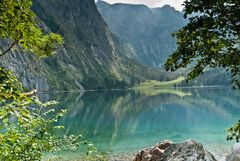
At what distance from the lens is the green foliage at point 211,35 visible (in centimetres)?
1190

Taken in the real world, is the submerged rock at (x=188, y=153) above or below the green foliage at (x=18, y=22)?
below

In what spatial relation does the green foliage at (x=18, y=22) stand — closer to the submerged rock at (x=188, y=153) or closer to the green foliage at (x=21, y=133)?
the green foliage at (x=21, y=133)

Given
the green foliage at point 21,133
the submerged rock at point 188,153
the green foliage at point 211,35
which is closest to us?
the green foliage at point 21,133

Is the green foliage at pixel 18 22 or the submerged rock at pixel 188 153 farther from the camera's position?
the submerged rock at pixel 188 153

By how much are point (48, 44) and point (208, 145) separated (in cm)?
4432

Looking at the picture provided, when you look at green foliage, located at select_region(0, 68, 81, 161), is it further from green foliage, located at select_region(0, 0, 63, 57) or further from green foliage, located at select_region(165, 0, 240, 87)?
green foliage, located at select_region(165, 0, 240, 87)

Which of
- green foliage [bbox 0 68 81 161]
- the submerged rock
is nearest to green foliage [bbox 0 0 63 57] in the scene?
green foliage [bbox 0 68 81 161]

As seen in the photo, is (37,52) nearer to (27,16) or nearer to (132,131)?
(27,16)

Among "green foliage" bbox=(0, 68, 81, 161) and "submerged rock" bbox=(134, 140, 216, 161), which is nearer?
"green foliage" bbox=(0, 68, 81, 161)

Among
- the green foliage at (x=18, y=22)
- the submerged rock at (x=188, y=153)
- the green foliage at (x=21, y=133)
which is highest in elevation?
the green foliage at (x=18, y=22)

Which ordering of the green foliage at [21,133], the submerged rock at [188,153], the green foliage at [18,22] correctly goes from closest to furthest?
the green foliage at [21,133] < the green foliage at [18,22] < the submerged rock at [188,153]

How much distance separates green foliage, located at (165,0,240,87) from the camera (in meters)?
11.9

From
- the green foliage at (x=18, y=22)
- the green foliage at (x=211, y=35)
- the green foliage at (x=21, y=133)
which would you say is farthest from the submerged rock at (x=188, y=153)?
the green foliage at (x=18, y=22)

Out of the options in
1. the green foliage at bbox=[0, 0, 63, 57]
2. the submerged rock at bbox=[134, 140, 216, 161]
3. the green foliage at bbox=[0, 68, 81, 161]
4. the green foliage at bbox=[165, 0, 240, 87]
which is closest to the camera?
the green foliage at bbox=[0, 68, 81, 161]
